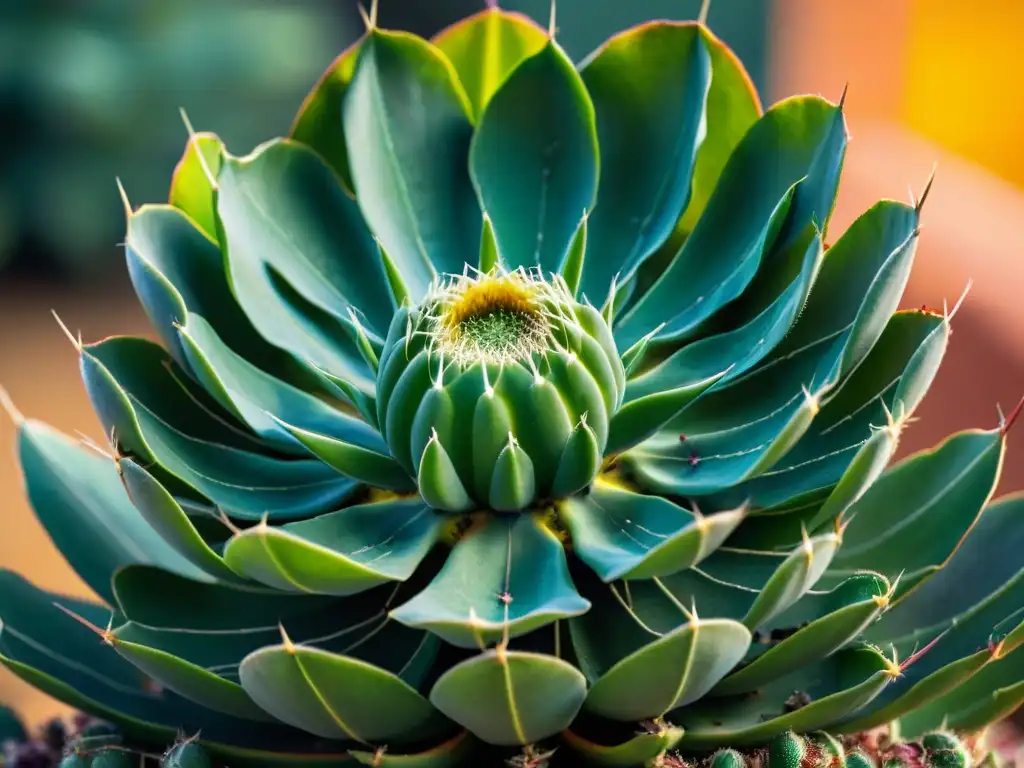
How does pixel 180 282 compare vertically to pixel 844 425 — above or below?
above

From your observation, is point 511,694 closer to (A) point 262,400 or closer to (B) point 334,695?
(B) point 334,695

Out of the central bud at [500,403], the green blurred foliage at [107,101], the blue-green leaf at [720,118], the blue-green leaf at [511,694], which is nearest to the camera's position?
the blue-green leaf at [511,694]

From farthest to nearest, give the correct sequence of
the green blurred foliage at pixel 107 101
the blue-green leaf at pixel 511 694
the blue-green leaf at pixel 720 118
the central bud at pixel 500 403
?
the green blurred foliage at pixel 107 101 → the blue-green leaf at pixel 720 118 → the central bud at pixel 500 403 → the blue-green leaf at pixel 511 694

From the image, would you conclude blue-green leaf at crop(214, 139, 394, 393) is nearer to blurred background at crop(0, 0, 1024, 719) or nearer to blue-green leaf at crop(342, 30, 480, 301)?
blue-green leaf at crop(342, 30, 480, 301)

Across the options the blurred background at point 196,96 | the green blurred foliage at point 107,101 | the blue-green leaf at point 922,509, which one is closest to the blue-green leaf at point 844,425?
the blue-green leaf at point 922,509

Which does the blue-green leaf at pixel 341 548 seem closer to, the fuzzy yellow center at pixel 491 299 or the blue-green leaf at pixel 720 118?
the fuzzy yellow center at pixel 491 299

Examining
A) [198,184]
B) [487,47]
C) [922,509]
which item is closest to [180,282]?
[198,184]

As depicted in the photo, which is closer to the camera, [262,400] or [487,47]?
[262,400]
